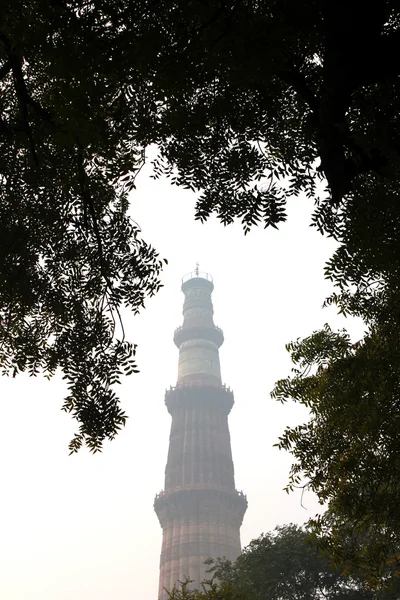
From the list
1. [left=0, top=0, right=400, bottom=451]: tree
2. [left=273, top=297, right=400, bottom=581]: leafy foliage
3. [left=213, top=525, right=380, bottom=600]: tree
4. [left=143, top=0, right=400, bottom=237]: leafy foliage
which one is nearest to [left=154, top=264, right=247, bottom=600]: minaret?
[left=213, top=525, right=380, bottom=600]: tree

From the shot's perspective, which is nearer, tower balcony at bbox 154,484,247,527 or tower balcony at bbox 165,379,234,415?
tower balcony at bbox 154,484,247,527

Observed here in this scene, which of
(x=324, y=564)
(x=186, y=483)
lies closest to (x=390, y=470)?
(x=324, y=564)

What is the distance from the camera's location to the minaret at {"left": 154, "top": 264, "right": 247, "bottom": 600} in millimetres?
42406

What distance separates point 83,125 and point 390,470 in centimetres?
557

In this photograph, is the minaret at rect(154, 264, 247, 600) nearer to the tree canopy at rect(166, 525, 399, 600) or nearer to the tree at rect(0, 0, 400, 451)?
the tree canopy at rect(166, 525, 399, 600)

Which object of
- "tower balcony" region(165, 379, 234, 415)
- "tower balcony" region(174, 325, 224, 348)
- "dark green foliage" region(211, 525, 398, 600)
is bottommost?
"dark green foliage" region(211, 525, 398, 600)

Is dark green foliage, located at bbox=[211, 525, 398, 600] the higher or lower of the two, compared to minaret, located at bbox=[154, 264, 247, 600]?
lower

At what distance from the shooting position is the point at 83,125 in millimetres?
3121

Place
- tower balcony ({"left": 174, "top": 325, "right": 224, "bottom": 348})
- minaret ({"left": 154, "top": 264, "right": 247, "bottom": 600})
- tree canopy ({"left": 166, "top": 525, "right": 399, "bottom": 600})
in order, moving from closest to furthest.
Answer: tree canopy ({"left": 166, "top": 525, "right": 399, "bottom": 600})
minaret ({"left": 154, "top": 264, "right": 247, "bottom": 600})
tower balcony ({"left": 174, "top": 325, "right": 224, "bottom": 348})

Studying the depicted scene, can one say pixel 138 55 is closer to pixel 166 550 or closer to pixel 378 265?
pixel 378 265

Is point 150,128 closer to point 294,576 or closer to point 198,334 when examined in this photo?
point 294,576

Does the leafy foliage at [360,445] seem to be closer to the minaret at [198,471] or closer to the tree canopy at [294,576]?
the tree canopy at [294,576]

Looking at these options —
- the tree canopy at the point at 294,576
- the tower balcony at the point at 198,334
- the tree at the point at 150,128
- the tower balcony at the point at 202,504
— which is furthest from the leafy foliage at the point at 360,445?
the tower balcony at the point at 198,334

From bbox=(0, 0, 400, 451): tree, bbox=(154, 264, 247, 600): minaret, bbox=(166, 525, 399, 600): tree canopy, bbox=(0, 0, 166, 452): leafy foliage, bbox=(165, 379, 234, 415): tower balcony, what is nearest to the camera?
bbox=(0, 0, 400, 451): tree
